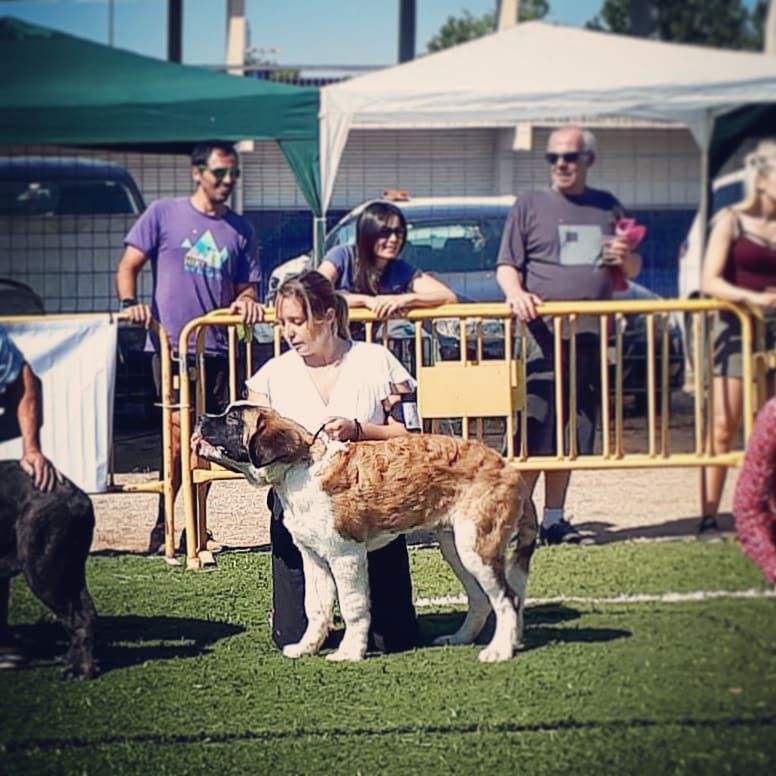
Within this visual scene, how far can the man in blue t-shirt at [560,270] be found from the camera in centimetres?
252

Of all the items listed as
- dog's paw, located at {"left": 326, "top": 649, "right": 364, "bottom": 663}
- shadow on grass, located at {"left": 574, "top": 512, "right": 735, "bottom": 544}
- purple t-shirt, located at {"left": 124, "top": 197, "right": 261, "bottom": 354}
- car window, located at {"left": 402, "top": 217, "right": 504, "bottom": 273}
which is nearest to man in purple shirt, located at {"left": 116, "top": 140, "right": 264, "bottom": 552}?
purple t-shirt, located at {"left": 124, "top": 197, "right": 261, "bottom": 354}

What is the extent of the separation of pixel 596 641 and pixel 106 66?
1.45 m

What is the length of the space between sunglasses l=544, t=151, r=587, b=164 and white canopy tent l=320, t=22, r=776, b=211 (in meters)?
0.08

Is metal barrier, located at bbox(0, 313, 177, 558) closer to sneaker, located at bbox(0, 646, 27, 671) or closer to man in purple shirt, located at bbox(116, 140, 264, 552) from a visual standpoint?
man in purple shirt, located at bbox(116, 140, 264, 552)

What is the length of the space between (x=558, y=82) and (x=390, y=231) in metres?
0.43

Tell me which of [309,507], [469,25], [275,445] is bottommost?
[309,507]

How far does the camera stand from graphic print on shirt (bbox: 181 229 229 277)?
2639 millimetres

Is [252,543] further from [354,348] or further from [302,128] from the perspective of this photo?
[302,128]

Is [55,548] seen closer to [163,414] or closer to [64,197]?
[163,414]

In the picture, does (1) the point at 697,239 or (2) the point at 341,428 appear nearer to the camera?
(1) the point at 697,239

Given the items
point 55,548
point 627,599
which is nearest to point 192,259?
point 55,548

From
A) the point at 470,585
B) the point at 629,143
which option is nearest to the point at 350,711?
the point at 470,585

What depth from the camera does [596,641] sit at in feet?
8.74

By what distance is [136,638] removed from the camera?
276cm
